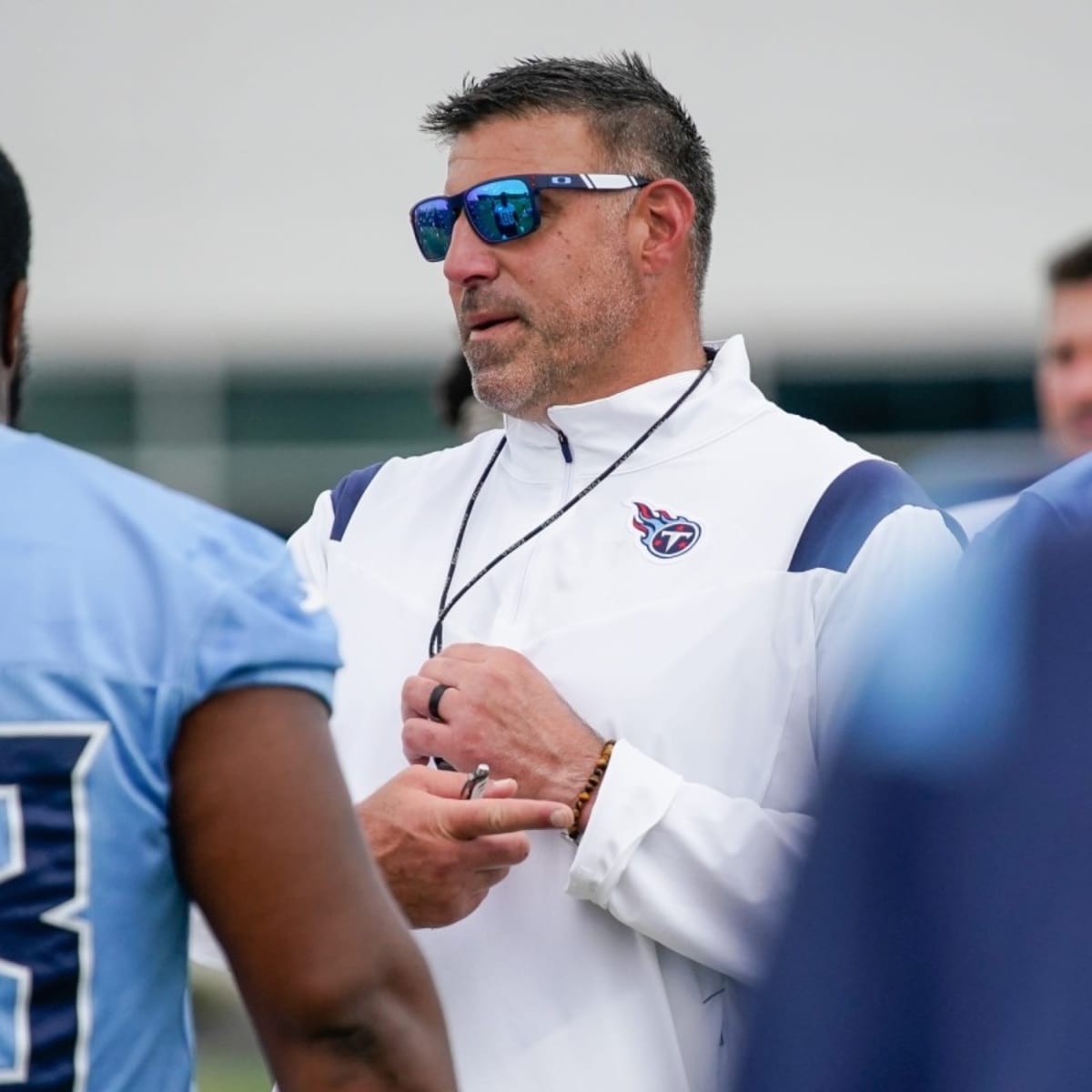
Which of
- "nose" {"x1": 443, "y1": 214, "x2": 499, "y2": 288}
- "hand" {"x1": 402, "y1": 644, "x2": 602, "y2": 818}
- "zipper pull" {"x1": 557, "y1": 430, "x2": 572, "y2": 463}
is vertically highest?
"nose" {"x1": 443, "y1": 214, "x2": 499, "y2": 288}

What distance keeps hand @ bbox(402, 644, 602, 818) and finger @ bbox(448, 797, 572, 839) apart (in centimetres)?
9

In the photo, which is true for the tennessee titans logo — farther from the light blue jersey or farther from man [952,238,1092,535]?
man [952,238,1092,535]

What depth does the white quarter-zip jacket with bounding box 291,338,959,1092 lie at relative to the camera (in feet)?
9.14

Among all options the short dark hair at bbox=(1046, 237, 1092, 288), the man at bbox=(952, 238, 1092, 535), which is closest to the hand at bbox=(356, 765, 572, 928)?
the man at bbox=(952, 238, 1092, 535)

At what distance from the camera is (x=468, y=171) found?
3.27 metres

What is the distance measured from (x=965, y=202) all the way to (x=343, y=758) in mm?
15242

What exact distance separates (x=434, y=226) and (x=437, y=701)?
Answer: 805mm

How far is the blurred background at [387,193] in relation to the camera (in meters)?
17.2

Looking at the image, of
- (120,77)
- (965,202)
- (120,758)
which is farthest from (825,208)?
(120,758)

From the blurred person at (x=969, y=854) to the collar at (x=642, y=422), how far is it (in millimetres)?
1988

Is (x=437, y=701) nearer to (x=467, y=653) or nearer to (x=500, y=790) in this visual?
(x=467, y=653)

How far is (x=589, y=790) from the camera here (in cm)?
281

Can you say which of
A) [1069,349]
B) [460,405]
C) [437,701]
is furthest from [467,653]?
[460,405]

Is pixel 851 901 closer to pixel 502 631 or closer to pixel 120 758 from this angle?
pixel 120 758
